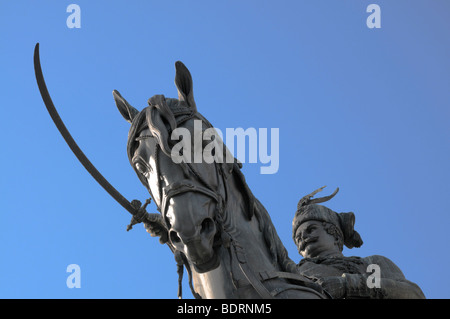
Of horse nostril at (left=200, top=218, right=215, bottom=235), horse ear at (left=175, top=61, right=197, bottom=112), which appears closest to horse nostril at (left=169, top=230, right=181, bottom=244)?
horse nostril at (left=200, top=218, right=215, bottom=235)

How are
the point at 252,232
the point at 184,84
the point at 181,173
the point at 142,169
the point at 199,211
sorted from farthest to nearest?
the point at 184,84 → the point at 252,232 → the point at 142,169 → the point at 181,173 → the point at 199,211

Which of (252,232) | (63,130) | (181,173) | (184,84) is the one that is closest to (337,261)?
(252,232)

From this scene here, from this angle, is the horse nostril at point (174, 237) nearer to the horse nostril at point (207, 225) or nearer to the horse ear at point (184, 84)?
the horse nostril at point (207, 225)

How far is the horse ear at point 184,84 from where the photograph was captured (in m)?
7.17

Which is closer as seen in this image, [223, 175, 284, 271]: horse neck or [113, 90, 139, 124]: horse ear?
[223, 175, 284, 271]: horse neck

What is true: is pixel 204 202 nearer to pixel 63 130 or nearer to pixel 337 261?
pixel 63 130

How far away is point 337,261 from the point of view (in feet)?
30.0

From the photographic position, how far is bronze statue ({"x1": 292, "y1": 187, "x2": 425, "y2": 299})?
8289 mm

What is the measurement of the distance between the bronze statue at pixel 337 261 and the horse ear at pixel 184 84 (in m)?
2.36

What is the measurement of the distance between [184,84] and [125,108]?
0.60m

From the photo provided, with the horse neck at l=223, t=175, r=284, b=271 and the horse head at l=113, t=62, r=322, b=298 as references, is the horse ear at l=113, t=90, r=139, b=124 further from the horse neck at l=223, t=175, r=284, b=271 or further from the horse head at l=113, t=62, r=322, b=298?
the horse neck at l=223, t=175, r=284, b=271

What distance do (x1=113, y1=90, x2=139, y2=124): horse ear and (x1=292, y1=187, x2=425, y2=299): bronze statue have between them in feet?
8.36

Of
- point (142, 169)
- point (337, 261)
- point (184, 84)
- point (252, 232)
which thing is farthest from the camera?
point (337, 261)
